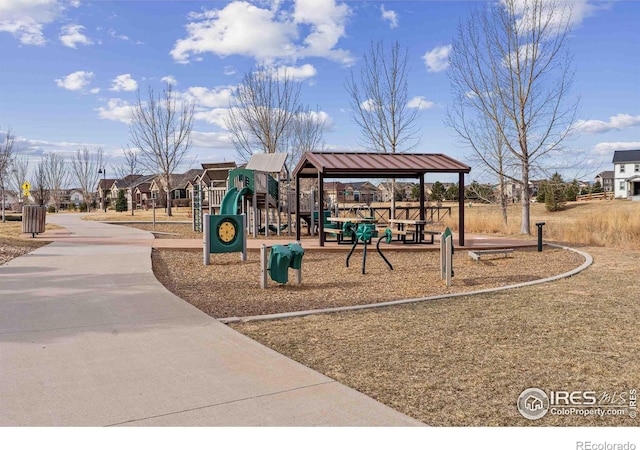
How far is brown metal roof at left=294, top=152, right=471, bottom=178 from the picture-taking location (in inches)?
580

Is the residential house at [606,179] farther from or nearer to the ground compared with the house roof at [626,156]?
nearer to the ground

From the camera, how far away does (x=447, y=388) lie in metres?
3.97

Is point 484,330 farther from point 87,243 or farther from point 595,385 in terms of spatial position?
point 87,243

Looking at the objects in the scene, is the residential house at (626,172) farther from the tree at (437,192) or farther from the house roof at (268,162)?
the house roof at (268,162)

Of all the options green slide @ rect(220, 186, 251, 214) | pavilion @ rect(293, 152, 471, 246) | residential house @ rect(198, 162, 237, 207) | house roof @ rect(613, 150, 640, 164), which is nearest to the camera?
pavilion @ rect(293, 152, 471, 246)

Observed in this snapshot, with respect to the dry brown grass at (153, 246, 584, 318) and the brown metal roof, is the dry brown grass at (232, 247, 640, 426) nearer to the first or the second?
the dry brown grass at (153, 246, 584, 318)

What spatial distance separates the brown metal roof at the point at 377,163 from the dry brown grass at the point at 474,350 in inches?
304

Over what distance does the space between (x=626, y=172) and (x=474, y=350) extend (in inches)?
3056

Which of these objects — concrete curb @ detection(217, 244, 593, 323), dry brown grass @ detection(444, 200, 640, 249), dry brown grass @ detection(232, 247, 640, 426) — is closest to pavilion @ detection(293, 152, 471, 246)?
dry brown grass @ detection(444, 200, 640, 249)

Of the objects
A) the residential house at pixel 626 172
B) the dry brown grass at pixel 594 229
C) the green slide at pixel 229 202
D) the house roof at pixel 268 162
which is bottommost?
the dry brown grass at pixel 594 229

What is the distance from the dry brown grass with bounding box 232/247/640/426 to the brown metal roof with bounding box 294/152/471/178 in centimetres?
772

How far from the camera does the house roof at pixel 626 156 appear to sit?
71.4 meters

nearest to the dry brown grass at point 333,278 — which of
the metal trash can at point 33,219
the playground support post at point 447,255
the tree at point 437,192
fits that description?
the playground support post at point 447,255
